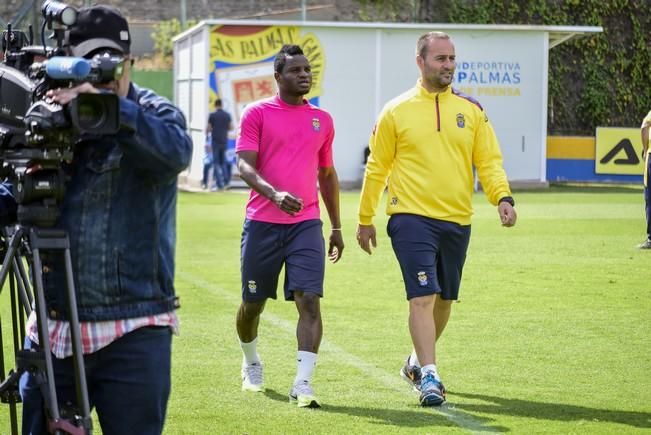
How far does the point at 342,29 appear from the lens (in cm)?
3272

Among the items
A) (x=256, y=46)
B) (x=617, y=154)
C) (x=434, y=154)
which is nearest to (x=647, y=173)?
(x=434, y=154)

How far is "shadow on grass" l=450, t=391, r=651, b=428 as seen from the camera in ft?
25.5

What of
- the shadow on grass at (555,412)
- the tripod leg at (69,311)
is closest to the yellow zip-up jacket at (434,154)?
the shadow on grass at (555,412)

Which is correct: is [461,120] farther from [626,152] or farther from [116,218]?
[626,152]

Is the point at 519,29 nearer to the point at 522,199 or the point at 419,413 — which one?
the point at 522,199

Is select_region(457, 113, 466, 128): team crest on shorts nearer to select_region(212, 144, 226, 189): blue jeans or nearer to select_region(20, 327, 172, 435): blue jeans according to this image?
select_region(20, 327, 172, 435): blue jeans

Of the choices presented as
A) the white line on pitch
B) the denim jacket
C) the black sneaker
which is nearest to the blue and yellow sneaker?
the white line on pitch

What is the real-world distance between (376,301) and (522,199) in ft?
53.6

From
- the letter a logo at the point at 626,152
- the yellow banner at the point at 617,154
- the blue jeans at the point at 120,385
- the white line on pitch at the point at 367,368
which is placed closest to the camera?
the blue jeans at the point at 120,385

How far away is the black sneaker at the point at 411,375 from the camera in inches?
343

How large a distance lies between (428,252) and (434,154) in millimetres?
607

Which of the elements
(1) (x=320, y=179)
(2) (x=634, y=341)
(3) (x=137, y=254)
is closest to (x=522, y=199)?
(2) (x=634, y=341)

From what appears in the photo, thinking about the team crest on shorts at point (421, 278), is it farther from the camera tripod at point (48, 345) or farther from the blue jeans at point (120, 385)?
the camera tripod at point (48, 345)

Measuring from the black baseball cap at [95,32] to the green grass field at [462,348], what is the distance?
345 centimetres
